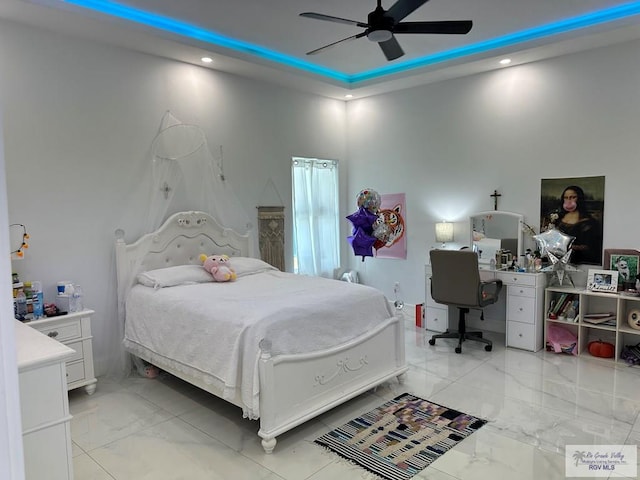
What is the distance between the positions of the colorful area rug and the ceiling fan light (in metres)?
2.59

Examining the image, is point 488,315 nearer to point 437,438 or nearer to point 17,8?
point 437,438

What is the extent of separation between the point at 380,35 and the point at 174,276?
2.52 metres

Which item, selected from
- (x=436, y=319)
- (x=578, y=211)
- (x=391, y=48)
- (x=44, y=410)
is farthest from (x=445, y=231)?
(x=44, y=410)

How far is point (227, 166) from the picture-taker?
4.83 m

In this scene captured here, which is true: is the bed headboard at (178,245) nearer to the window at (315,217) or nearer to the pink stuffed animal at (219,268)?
the pink stuffed animal at (219,268)

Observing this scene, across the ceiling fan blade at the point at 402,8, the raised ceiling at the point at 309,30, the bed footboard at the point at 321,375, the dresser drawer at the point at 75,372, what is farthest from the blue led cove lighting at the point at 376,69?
the bed footboard at the point at 321,375

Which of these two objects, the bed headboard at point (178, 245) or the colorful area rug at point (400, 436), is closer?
the colorful area rug at point (400, 436)

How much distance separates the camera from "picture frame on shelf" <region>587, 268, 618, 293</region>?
4.03 meters

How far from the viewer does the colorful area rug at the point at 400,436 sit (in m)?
2.55

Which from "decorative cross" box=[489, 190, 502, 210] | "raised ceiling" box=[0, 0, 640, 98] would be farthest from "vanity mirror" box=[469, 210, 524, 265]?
"raised ceiling" box=[0, 0, 640, 98]

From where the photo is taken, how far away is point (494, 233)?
Answer: 4.94 metres

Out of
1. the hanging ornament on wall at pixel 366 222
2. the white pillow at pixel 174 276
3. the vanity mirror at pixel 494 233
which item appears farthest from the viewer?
the vanity mirror at pixel 494 233

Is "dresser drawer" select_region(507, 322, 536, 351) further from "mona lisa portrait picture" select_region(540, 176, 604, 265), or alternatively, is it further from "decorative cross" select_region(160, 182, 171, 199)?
"decorative cross" select_region(160, 182, 171, 199)

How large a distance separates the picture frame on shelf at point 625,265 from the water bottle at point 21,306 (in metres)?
4.92
